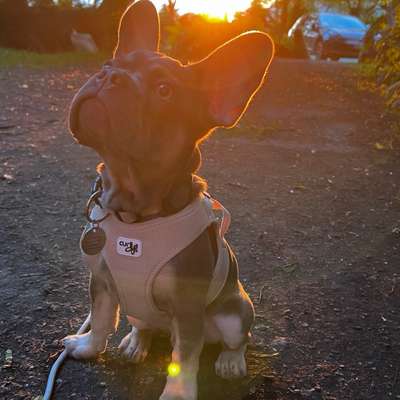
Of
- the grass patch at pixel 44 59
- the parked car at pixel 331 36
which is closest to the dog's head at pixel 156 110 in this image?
the grass patch at pixel 44 59

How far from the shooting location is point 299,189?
586cm

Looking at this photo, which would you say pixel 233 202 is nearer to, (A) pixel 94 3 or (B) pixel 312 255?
(B) pixel 312 255

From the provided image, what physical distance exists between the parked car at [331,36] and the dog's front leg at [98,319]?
17465mm

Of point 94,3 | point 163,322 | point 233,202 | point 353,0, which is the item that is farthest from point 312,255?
point 353,0

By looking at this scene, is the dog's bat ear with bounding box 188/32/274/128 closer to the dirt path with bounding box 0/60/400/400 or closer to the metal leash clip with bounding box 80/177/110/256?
the metal leash clip with bounding box 80/177/110/256

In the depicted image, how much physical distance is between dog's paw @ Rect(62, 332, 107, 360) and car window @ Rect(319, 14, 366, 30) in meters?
18.5

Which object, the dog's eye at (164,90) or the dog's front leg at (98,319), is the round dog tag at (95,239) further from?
Answer: the dog's eye at (164,90)

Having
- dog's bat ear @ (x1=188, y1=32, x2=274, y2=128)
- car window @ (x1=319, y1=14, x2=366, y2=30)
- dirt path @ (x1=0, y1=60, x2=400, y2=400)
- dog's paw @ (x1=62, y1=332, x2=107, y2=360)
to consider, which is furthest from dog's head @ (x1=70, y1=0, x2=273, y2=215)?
car window @ (x1=319, y1=14, x2=366, y2=30)

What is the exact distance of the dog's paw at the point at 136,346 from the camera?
9.45ft

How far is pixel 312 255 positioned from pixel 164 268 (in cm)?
224

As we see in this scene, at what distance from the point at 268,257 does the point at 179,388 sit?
1.92m

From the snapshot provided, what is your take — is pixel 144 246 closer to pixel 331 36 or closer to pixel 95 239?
pixel 95 239

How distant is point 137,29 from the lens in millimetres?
2637

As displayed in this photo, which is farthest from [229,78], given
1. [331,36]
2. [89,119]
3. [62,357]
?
[331,36]
